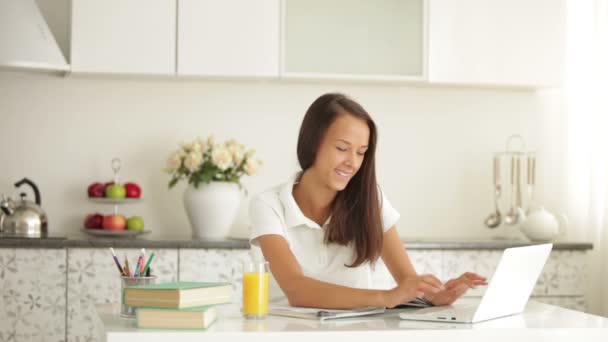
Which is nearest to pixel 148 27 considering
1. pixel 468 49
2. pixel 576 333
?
pixel 468 49

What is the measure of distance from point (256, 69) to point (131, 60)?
528mm

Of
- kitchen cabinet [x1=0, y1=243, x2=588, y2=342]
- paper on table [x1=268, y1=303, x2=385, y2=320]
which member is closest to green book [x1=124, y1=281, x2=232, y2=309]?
paper on table [x1=268, y1=303, x2=385, y2=320]

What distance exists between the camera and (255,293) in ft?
6.21

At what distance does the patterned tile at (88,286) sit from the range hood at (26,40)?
0.82 metres

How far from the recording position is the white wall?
4.08 metres

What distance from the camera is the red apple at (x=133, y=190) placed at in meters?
3.95

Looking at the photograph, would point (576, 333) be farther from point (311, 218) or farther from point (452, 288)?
point (311, 218)

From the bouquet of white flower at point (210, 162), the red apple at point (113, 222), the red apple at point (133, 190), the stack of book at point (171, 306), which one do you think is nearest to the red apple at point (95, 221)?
the red apple at point (113, 222)

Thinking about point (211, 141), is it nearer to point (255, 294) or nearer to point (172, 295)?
point (255, 294)

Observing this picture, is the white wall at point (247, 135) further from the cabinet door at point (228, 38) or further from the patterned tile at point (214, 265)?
the patterned tile at point (214, 265)

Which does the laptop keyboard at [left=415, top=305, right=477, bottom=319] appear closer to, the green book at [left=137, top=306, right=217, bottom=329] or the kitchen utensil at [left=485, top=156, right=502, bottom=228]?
the green book at [left=137, top=306, right=217, bottom=329]

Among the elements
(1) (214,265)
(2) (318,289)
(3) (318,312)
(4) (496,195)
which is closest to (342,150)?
(2) (318,289)

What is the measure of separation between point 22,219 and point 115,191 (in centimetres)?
41

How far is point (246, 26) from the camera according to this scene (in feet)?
12.8
